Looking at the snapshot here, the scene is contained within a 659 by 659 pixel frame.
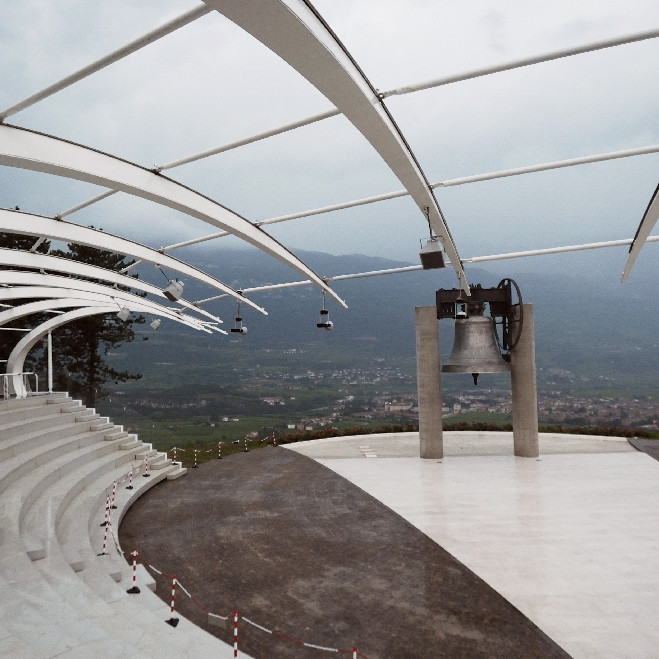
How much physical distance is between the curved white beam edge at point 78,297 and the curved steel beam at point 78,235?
5050mm

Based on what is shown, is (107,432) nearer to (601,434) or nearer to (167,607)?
(167,607)

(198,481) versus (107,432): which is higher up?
(107,432)

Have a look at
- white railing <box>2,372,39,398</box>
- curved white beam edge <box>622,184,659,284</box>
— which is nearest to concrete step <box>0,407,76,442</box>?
white railing <box>2,372,39,398</box>

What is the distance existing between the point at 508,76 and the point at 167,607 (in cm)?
948

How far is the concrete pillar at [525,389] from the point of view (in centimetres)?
1788

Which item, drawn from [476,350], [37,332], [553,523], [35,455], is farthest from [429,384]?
[37,332]

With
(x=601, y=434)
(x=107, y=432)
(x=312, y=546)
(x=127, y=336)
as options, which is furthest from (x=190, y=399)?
(x=312, y=546)

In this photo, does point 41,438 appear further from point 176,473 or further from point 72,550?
point 72,550

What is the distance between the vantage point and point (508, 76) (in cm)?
648

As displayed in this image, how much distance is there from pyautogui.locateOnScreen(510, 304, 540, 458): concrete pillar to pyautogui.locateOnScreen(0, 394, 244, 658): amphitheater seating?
13.5 metres

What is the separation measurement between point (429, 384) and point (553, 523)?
25.8ft

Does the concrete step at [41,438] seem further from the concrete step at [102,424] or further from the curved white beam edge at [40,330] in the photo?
the curved white beam edge at [40,330]

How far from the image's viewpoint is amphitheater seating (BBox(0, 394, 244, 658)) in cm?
522

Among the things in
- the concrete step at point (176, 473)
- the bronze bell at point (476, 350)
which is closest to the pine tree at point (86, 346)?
the concrete step at point (176, 473)
